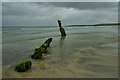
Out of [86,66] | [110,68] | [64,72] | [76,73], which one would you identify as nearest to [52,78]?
[64,72]

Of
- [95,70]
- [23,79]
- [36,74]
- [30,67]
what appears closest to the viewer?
[23,79]

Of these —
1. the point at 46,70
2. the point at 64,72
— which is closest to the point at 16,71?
the point at 46,70

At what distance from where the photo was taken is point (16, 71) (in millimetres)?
4520

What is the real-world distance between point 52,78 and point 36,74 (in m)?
0.71

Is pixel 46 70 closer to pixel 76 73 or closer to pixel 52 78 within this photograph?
pixel 52 78

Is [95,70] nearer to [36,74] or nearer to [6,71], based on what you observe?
[36,74]

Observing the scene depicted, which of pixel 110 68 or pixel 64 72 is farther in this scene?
pixel 110 68

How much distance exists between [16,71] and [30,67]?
0.61 meters

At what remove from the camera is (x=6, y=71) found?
15.0 feet

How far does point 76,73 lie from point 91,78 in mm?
614

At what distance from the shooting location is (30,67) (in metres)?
4.89

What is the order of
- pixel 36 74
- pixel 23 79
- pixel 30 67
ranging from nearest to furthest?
1. pixel 23 79
2. pixel 36 74
3. pixel 30 67

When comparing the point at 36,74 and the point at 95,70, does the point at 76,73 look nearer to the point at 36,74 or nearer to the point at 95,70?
the point at 95,70

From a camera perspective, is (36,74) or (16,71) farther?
(16,71)
